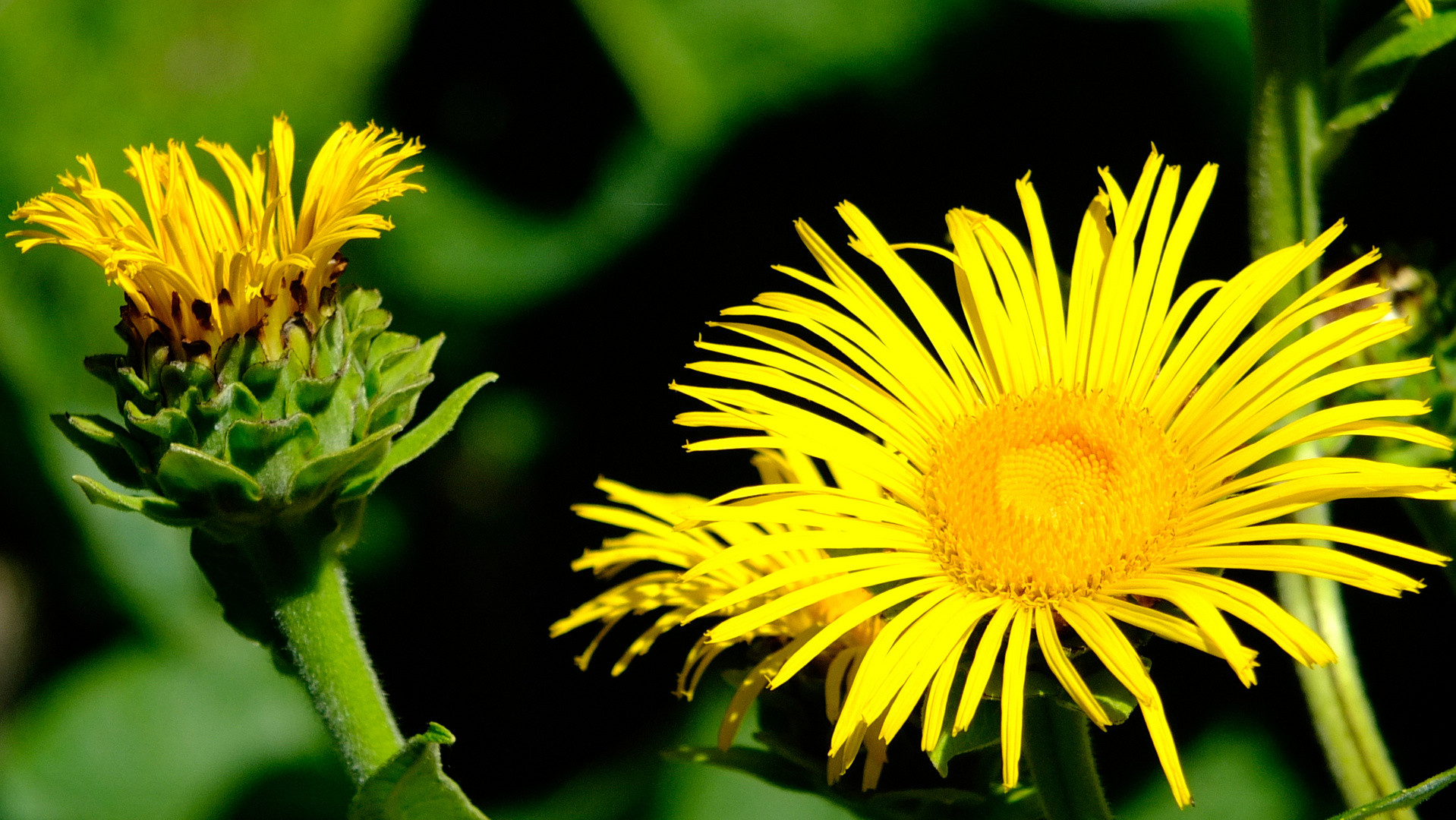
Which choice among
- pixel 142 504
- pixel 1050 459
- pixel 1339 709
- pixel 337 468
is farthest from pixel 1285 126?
pixel 142 504

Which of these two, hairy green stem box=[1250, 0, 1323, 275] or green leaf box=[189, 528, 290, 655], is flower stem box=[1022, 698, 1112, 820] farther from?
green leaf box=[189, 528, 290, 655]

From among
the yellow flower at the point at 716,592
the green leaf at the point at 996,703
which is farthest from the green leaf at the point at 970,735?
the yellow flower at the point at 716,592

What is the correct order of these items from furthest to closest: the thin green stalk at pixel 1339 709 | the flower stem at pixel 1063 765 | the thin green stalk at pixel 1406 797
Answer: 1. the thin green stalk at pixel 1339 709
2. the flower stem at pixel 1063 765
3. the thin green stalk at pixel 1406 797

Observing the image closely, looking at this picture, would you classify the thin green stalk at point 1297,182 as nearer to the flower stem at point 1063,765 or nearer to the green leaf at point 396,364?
the flower stem at point 1063,765

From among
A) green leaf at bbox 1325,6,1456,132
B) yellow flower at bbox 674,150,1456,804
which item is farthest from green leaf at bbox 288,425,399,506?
green leaf at bbox 1325,6,1456,132

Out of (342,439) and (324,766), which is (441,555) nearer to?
(324,766)

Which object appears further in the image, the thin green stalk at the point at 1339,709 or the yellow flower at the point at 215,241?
the thin green stalk at the point at 1339,709
